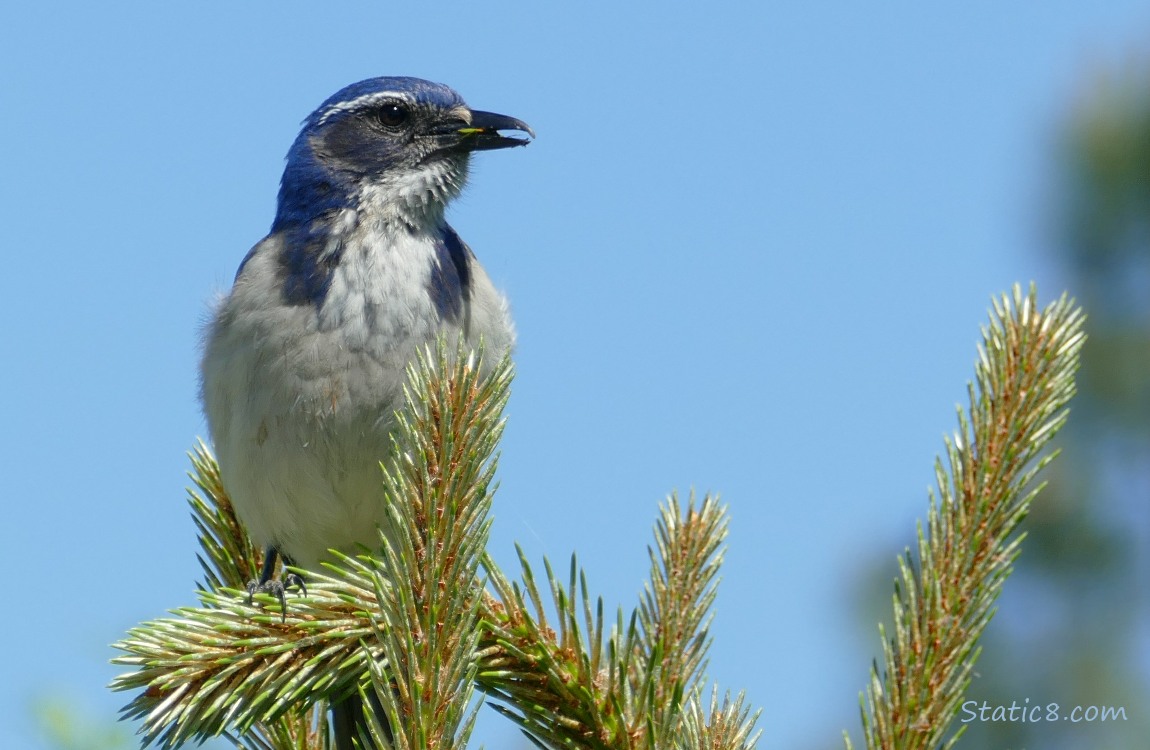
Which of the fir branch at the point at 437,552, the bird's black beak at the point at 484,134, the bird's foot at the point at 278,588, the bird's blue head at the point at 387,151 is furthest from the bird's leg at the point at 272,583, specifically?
the bird's black beak at the point at 484,134

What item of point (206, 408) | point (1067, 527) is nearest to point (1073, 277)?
point (1067, 527)

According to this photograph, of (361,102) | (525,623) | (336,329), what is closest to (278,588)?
(525,623)

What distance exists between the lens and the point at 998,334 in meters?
3.08

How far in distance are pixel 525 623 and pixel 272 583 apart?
1255 millimetres

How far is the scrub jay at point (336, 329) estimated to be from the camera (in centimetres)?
514

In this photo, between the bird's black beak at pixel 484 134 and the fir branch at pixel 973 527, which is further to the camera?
the bird's black beak at pixel 484 134

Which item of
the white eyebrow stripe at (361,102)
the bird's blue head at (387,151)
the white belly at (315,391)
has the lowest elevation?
the white belly at (315,391)

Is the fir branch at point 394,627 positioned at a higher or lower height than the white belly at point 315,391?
lower

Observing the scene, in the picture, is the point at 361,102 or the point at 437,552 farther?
the point at 361,102

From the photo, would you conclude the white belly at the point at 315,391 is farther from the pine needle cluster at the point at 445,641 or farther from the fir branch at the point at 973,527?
the fir branch at the point at 973,527

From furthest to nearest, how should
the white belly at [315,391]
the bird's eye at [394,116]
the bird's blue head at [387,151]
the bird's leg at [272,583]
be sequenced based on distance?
the bird's eye at [394,116]
the bird's blue head at [387,151]
the white belly at [315,391]
the bird's leg at [272,583]

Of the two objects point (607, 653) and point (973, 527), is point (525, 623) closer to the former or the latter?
point (607, 653)

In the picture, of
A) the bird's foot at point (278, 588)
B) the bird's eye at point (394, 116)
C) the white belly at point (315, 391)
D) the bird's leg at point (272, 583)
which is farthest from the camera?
the bird's eye at point (394, 116)

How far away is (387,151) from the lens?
20.2 feet
